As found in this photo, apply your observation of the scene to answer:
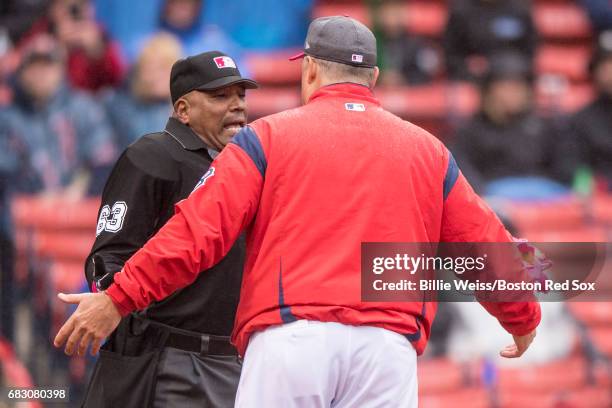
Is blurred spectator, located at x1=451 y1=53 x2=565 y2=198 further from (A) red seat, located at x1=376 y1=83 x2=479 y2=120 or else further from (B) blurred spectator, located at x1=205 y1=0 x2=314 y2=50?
(B) blurred spectator, located at x1=205 y1=0 x2=314 y2=50

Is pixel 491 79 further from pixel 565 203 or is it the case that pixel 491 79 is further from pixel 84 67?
pixel 84 67

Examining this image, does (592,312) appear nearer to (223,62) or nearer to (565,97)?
(565,97)

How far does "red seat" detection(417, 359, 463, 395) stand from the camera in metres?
7.38

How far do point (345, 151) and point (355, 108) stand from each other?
6.9 inches

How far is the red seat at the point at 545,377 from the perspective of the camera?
24.6ft

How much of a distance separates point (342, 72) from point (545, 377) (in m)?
4.42

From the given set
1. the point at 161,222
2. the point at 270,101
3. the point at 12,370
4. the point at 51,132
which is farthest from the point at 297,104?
the point at 161,222

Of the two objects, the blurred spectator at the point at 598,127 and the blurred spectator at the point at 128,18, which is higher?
the blurred spectator at the point at 128,18

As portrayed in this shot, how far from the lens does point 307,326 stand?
3.42m

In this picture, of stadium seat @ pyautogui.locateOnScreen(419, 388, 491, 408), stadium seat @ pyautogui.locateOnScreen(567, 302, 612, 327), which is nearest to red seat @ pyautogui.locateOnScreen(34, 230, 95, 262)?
stadium seat @ pyautogui.locateOnScreen(419, 388, 491, 408)

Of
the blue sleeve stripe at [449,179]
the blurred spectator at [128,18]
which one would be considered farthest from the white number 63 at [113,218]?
the blurred spectator at [128,18]

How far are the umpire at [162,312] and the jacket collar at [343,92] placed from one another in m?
0.56

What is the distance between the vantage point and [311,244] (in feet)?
11.4

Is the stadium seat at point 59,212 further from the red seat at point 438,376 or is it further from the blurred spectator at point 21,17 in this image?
the red seat at point 438,376
